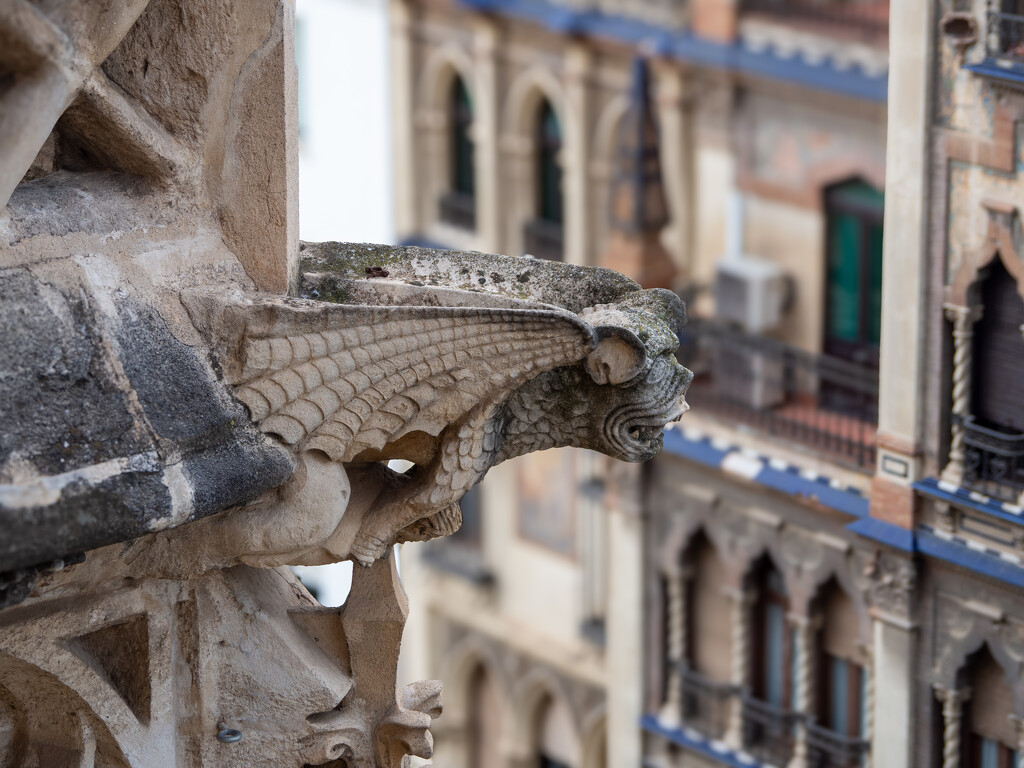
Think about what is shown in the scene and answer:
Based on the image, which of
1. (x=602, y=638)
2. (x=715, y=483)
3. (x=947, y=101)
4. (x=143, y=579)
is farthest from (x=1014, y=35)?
(x=602, y=638)

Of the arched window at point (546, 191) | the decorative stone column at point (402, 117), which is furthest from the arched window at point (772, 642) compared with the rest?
the decorative stone column at point (402, 117)

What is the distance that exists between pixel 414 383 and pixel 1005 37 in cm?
709

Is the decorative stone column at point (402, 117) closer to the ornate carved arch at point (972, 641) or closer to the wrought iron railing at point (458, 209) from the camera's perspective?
the wrought iron railing at point (458, 209)

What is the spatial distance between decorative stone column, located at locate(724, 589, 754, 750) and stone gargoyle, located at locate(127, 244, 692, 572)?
11.4m

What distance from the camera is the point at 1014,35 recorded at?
1289cm

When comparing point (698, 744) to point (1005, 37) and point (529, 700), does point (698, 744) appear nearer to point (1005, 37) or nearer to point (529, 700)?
point (529, 700)

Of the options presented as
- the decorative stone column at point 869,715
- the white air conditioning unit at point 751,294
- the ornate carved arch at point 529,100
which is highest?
the ornate carved arch at point 529,100

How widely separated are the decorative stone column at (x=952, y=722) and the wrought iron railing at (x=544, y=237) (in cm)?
992

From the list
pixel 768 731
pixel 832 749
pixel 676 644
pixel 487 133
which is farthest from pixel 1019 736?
pixel 487 133

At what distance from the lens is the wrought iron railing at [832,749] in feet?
54.9

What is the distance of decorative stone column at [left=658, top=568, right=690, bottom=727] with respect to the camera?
752 inches

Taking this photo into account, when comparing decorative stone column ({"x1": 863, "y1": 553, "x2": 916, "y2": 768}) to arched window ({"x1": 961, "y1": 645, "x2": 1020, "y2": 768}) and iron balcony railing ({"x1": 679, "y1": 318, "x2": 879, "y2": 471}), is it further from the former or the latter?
iron balcony railing ({"x1": 679, "y1": 318, "x2": 879, "y2": 471})

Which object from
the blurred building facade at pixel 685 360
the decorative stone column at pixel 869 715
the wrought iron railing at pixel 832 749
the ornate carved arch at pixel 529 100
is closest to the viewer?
the decorative stone column at pixel 869 715

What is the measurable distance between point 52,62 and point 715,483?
12.7m
